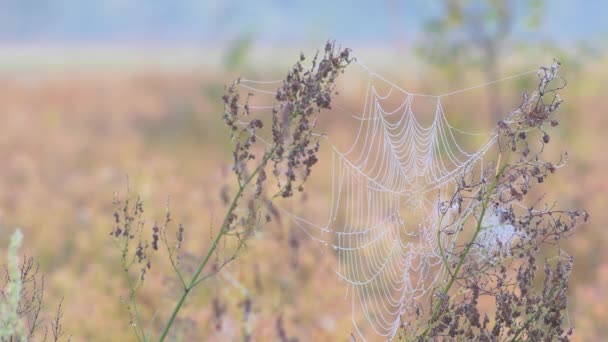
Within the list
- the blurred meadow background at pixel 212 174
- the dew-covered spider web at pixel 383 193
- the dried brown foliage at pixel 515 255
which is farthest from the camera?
the blurred meadow background at pixel 212 174

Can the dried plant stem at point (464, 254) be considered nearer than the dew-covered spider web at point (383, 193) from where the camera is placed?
Yes

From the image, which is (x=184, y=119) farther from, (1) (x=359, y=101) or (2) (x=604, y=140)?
(2) (x=604, y=140)

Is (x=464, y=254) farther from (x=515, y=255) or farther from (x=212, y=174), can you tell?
(x=212, y=174)

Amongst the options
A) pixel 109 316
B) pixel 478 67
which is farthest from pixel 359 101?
pixel 109 316

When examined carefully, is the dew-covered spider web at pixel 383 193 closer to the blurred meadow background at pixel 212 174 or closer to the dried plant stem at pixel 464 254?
the dried plant stem at pixel 464 254

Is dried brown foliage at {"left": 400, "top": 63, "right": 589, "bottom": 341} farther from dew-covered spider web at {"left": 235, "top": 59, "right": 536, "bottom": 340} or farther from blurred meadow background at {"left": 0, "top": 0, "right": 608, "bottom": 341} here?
blurred meadow background at {"left": 0, "top": 0, "right": 608, "bottom": 341}

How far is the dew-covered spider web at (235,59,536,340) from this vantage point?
6.54 m

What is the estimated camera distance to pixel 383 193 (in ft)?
37.7

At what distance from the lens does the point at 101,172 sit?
688 inches

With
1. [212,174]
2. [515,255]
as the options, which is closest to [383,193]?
[212,174]

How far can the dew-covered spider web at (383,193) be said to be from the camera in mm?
6535

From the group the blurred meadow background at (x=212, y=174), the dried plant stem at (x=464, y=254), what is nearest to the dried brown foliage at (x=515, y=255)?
the dried plant stem at (x=464, y=254)

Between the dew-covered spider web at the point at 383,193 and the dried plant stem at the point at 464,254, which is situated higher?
the dew-covered spider web at the point at 383,193

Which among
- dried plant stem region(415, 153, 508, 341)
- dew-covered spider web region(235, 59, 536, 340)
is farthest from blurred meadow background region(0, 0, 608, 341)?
dried plant stem region(415, 153, 508, 341)
